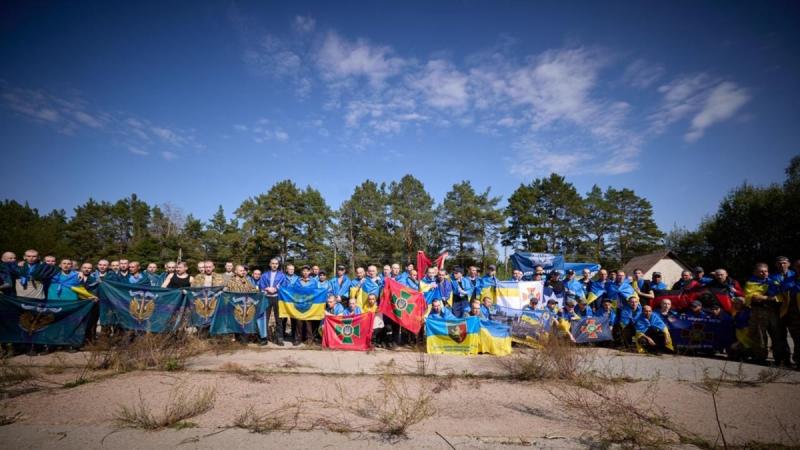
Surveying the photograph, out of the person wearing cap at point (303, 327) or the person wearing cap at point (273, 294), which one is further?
the person wearing cap at point (303, 327)

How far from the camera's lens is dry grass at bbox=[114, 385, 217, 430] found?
416cm

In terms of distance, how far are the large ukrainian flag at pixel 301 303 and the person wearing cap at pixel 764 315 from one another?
34.4 feet

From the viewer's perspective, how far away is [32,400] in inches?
192

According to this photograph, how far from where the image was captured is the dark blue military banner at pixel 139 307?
8.22 meters

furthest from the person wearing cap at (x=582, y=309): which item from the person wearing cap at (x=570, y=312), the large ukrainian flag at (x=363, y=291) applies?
the large ukrainian flag at (x=363, y=291)

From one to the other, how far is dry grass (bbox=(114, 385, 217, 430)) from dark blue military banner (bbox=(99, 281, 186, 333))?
4.15 meters

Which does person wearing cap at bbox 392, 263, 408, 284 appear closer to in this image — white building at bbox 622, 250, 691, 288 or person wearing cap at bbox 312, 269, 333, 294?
person wearing cap at bbox 312, 269, 333, 294

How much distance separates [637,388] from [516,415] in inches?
108

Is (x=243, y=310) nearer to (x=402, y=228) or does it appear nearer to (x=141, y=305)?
(x=141, y=305)

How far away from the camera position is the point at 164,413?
14.4ft

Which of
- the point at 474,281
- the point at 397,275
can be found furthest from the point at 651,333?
the point at 397,275

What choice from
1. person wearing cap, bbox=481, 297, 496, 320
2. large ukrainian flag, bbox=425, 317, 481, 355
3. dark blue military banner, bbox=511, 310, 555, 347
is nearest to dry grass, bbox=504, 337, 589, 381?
large ukrainian flag, bbox=425, 317, 481, 355

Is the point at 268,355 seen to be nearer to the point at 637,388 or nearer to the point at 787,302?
the point at 637,388

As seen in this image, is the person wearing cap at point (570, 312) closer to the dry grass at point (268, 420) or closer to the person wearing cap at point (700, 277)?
the person wearing cap at point (700, 277)
